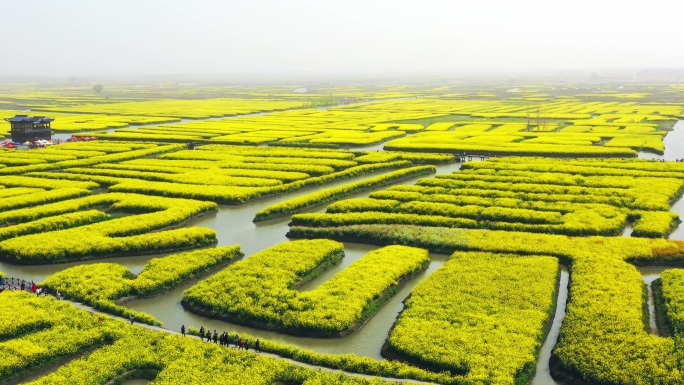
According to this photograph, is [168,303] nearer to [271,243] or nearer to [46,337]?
[46,337]

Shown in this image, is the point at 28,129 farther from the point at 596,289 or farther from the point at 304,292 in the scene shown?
the point at 596,289

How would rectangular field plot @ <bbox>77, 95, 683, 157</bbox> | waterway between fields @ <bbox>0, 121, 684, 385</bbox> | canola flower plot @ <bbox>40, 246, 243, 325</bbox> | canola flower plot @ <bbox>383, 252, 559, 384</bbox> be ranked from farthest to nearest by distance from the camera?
rectangular field plot @ <bbox>77, 95, 683, 157</bbox>, canola flower plot @ <bbox>40, 246, 243, 325</bbox>, waterway between fields @ <bbox>0, 121, 684, 385</bbox>, canola flower plot @ <bbox>383, 252, 559, 384</bbox>

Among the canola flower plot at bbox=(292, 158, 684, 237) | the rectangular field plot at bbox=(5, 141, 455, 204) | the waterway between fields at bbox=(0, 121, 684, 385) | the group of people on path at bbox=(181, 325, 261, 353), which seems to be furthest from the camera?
the rectangular field plot at bbox=(5, 141, 455, 204)

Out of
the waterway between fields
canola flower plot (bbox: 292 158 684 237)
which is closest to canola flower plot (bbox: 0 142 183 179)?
the waterway between fields

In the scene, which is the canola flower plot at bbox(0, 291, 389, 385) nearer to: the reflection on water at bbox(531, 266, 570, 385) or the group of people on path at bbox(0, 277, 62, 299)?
the group of people on path at bbox(0, 277, 62, 299)

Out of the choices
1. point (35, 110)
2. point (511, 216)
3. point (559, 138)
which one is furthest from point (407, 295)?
point (35, 110)

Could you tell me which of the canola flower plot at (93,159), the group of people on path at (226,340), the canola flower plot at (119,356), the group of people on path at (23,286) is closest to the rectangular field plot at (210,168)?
the canola flower plot at (93,159)
